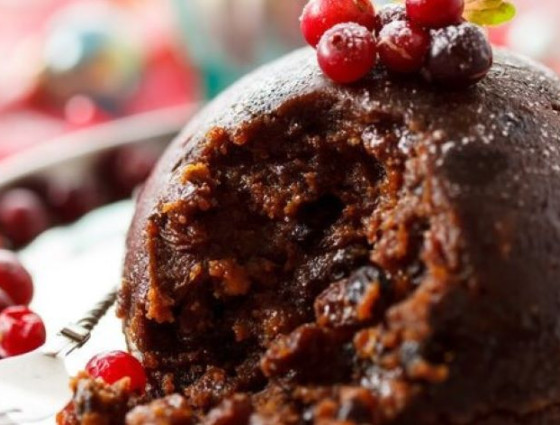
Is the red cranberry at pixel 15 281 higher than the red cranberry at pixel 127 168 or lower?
higher

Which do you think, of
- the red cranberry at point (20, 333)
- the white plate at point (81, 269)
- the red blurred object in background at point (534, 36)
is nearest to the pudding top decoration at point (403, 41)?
the white plate at point (81, 269)

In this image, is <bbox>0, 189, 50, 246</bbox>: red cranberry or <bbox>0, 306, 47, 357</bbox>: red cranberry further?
<bbox>0, 189, 50, 246</bbox>: red cranberry

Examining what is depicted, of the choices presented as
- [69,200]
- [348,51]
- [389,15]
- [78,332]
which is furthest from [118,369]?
[69,200]

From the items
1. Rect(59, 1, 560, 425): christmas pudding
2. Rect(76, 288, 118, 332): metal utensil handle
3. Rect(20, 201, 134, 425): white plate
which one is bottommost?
Rect(20, 201, 134, 425): white plate

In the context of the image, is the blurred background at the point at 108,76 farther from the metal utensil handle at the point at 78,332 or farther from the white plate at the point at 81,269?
the metal utensil handle at the point at 78,332

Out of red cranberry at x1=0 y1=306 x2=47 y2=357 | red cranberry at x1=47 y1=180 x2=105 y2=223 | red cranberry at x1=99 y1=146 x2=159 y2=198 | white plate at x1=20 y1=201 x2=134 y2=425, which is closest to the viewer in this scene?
red cranberry at x1=0 y1=306 x2=47 y2=357

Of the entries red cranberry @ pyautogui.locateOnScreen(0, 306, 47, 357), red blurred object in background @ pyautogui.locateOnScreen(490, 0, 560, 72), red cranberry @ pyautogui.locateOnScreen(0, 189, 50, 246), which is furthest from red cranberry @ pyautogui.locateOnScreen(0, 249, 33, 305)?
red blurred object in background @ pyautogui.locateOnScreen(490, 0, 560, 72)

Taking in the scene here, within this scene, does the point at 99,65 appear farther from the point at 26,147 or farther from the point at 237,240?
the point at 237,240

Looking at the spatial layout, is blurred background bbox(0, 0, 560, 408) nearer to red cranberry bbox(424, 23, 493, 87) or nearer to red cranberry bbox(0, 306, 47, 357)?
red cranberry bbox(0, 306, 47, 357)

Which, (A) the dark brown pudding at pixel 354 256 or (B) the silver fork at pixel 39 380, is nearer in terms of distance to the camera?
(A) the dark brown pudding at pixel 354 256
